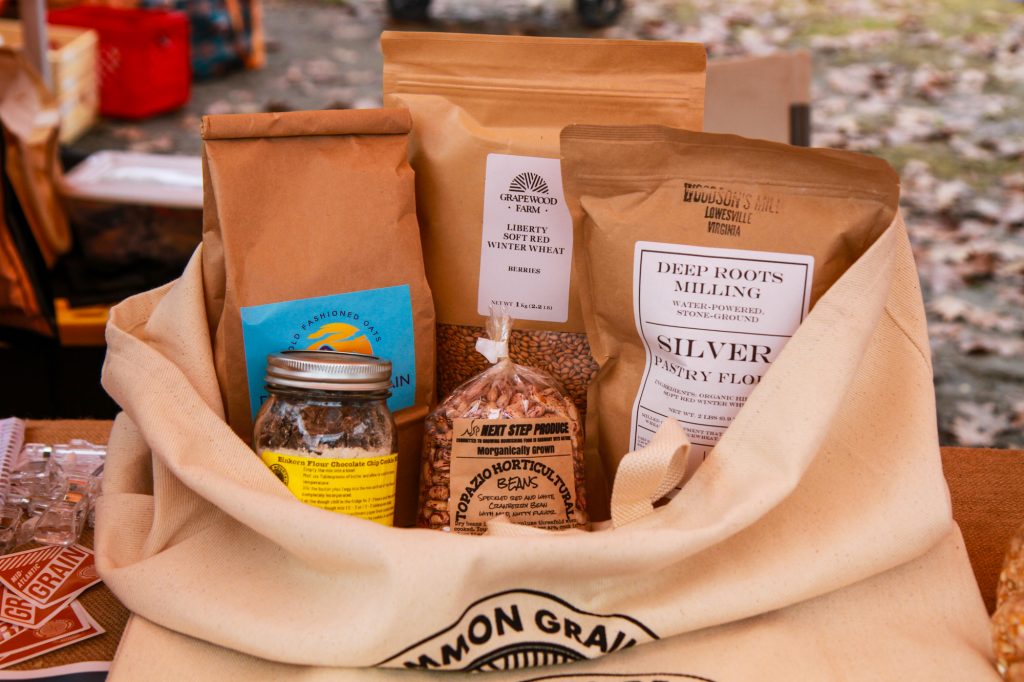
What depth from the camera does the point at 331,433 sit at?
2.34ft

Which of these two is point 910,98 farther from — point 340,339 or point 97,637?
point 97,637

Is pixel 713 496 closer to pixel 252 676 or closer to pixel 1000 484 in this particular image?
pixel 252 676

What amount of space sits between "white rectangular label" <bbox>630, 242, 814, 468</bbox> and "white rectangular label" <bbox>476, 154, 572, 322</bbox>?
0.11 metres

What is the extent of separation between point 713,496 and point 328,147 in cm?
41

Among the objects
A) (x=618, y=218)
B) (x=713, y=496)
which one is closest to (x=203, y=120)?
(x=618, y=218)

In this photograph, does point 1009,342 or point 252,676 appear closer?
point 252,676

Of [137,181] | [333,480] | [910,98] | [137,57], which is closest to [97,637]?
[333,480]

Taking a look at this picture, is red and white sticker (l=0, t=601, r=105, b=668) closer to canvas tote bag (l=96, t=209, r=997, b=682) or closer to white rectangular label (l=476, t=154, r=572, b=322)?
canvas tote bag (l=96, t=209, r=997, b=682)

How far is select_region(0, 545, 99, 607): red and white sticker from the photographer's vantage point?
0.76 metres

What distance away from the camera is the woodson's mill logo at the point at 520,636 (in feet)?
2.06

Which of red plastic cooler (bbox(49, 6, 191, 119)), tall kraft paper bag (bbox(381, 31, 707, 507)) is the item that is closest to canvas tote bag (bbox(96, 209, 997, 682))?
tall kraft paper bag (bbox(381, 31, 707, 507))

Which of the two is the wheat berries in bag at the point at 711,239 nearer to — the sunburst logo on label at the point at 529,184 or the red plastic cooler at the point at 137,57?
the sunburst logo on label at the point at 529,184

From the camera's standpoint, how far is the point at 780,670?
0.64m

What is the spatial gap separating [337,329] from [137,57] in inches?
133
